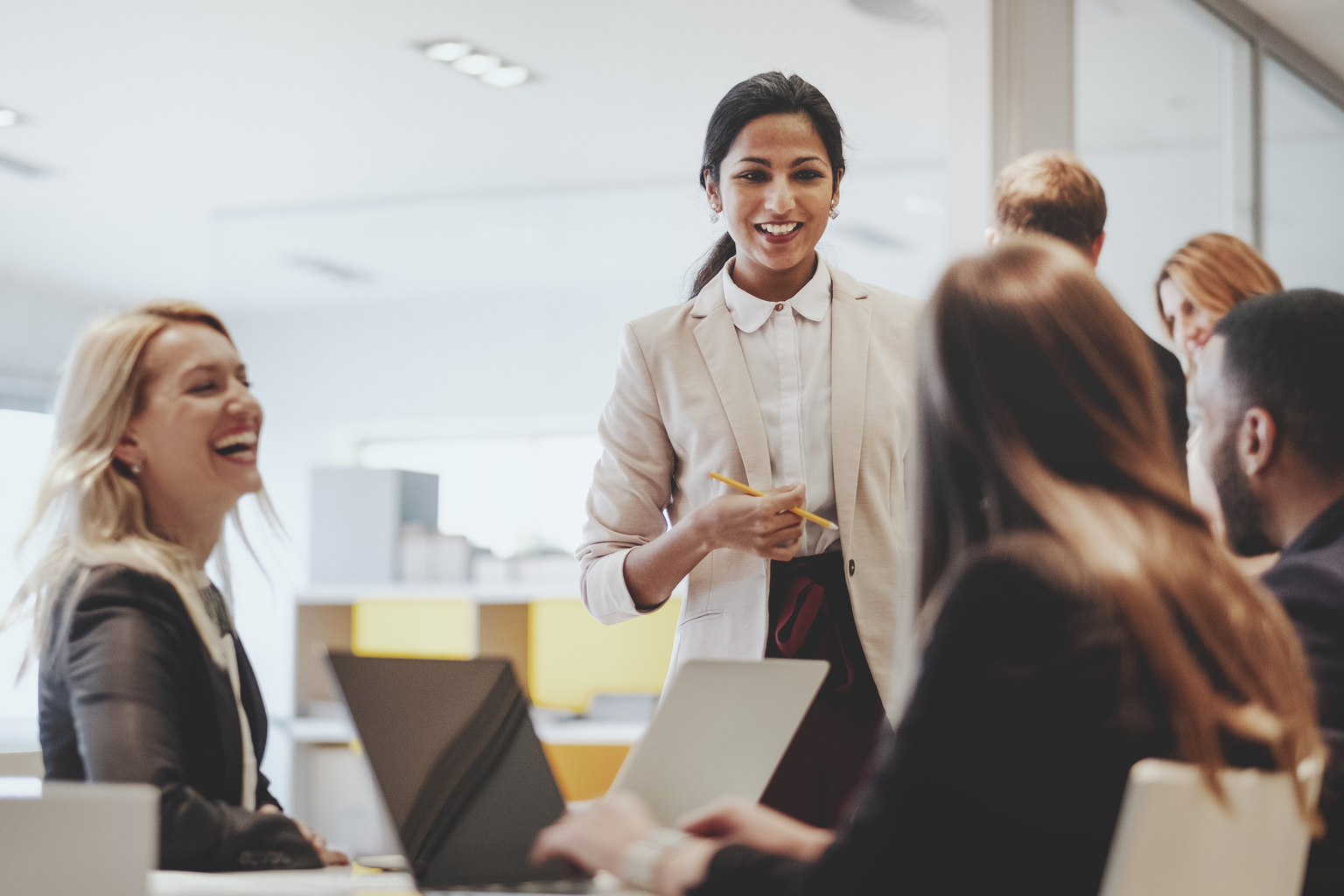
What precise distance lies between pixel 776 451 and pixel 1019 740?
0.99 m

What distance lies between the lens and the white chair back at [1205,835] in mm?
890

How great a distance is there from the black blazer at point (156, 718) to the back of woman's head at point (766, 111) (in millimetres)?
1021

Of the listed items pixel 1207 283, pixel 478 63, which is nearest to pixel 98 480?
pixel 1207 283

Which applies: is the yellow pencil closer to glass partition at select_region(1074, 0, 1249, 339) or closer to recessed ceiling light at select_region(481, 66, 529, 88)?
glass partition at select_region(1074, 0, 1249, 339)

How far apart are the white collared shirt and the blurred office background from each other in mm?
1110

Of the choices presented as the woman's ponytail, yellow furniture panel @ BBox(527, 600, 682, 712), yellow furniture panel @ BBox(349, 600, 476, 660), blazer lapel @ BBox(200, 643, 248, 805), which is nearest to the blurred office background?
yellow furniture panel @ BBox(349, 600, 476, 660)

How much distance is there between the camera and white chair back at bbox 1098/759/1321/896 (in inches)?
35.0

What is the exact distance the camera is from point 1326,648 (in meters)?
1.26

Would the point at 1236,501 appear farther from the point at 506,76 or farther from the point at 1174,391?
the point at 506,76

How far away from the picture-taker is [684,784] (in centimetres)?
125

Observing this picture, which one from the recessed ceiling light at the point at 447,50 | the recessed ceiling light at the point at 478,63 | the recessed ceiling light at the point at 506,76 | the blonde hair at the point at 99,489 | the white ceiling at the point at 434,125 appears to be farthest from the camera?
the recessed ceiling light at the point at 506,76

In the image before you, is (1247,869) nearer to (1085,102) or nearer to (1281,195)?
(1085,102)

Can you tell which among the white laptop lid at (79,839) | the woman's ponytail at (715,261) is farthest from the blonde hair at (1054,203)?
the white laptop lid at (79,839)

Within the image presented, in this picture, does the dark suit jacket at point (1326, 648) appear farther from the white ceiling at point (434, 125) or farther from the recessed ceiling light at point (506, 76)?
the recessed ceiling light at point (506, 76)
